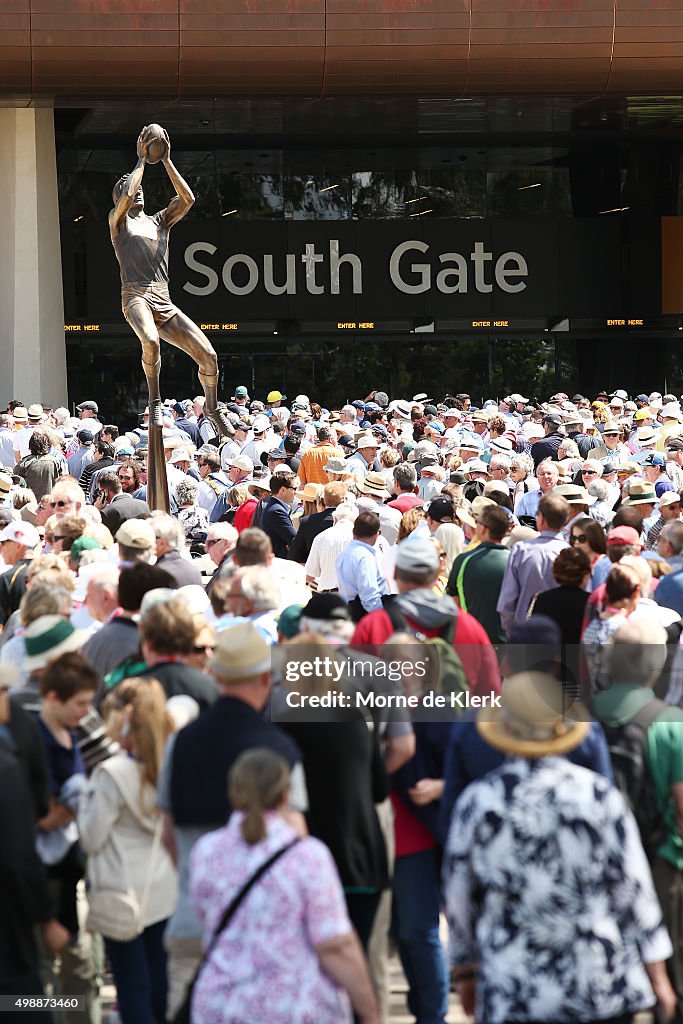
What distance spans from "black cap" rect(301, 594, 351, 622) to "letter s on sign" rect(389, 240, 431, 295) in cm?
3148

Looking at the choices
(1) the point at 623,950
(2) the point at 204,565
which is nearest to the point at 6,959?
(1) the point at 623,950

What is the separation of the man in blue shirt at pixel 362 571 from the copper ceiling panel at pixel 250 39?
18703 mm

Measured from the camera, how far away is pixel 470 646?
20.1 ft

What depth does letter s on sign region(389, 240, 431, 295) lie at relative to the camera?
3697 cm

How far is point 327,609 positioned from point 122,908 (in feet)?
5.24

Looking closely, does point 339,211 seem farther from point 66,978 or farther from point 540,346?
point 66,978

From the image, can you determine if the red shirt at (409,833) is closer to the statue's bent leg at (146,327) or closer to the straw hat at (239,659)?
the straw hat at (239,659)

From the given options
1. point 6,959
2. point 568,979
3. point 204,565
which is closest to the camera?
point 568,979

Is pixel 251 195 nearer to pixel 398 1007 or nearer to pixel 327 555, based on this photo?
pixel 327 555

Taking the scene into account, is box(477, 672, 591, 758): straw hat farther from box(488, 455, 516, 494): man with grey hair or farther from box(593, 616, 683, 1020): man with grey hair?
box(488, 455, 516, 494): man with grey hair

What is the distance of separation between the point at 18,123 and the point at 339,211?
32.2ft

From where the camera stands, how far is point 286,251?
36750 millimetres

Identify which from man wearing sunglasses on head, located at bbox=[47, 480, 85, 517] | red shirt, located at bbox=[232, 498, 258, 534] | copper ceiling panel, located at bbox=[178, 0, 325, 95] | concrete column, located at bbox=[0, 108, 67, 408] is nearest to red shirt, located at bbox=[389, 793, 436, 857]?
man wearing sunglasses on head, located at bbox=[47, 480, 85, 517]

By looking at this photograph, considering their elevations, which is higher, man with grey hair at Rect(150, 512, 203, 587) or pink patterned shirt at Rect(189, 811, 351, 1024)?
man with grey hair at Rect(150, 512, 203, 587)
